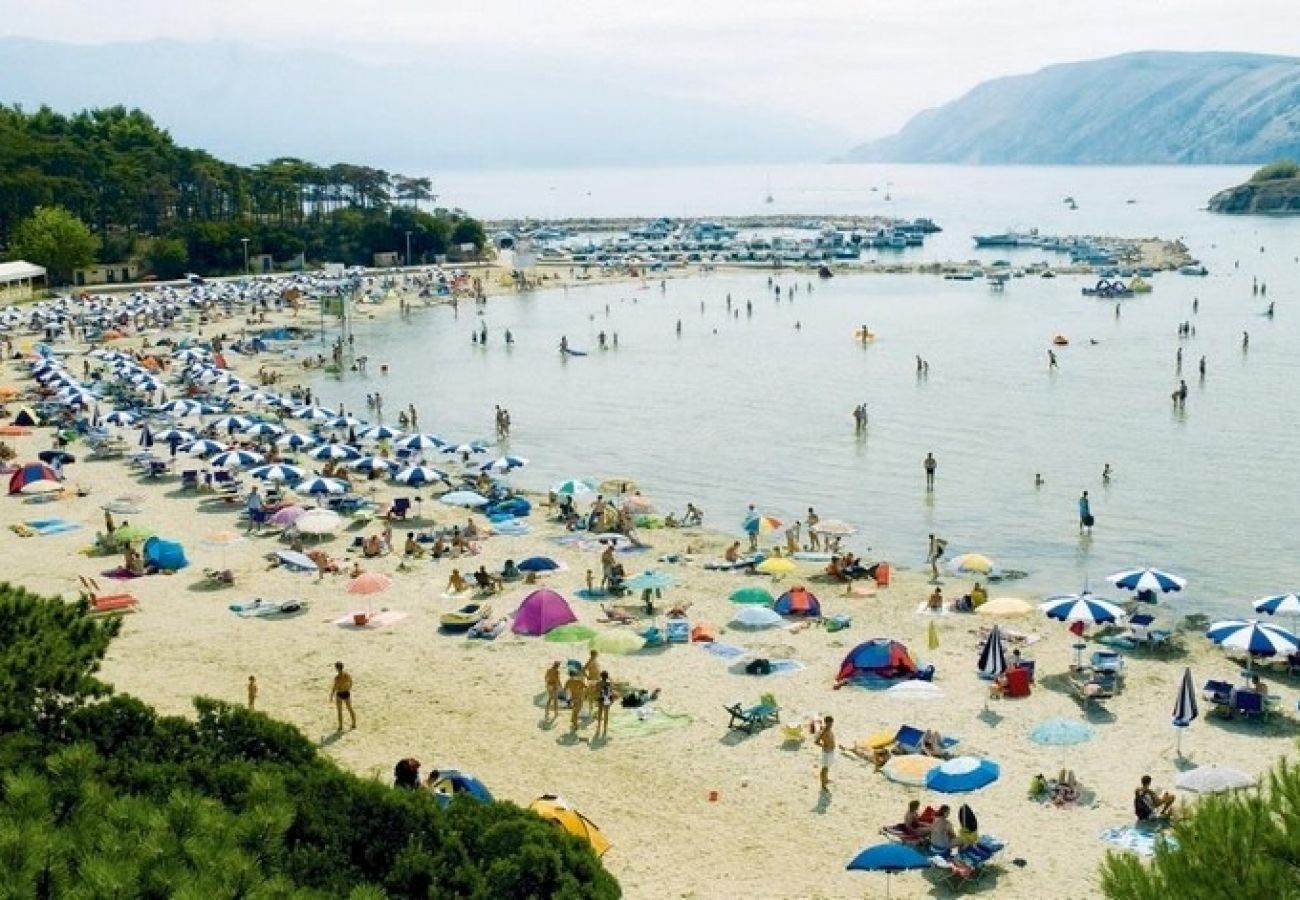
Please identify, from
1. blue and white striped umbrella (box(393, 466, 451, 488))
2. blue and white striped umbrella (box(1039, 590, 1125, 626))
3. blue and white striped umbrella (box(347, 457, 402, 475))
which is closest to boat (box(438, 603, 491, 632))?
blue and white striped umbrella (box(393, 466, 451, 488))

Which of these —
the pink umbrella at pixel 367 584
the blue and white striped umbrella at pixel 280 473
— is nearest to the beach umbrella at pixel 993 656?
the pink umbrella at pixel 367 584

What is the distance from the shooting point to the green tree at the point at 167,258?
88.2 meters

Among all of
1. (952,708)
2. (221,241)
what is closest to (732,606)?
(952,708)

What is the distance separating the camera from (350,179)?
11175 cm

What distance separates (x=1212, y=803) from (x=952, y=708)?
34.9 ft

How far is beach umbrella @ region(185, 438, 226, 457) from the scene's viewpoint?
33844mm

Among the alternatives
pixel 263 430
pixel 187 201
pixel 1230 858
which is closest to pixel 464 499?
pixel 263 430

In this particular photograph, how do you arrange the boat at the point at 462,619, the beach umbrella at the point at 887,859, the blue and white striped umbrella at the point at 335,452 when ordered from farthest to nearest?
the blue and white striped umbrella at the point at 335,452 < the boat at the point at 462,619 < the beach umbrella at the point at 887,859

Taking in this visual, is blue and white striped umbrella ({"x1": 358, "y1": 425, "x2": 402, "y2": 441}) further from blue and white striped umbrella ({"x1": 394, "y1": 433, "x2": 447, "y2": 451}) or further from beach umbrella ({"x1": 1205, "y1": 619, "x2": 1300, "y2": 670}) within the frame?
beach umbrella ({"x1": 1205, "y1": 619, "x2": 1300, "y2": 670})

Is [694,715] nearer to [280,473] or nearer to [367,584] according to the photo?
[367,584]

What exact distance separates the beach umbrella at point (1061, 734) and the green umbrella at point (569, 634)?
7225 mm

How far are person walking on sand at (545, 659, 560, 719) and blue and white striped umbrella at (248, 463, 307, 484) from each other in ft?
46.2

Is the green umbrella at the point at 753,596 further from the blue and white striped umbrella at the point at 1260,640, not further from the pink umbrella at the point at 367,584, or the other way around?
the blue and white striped umbrella at the point at 1260,640

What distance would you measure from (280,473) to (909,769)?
19.0 meters
